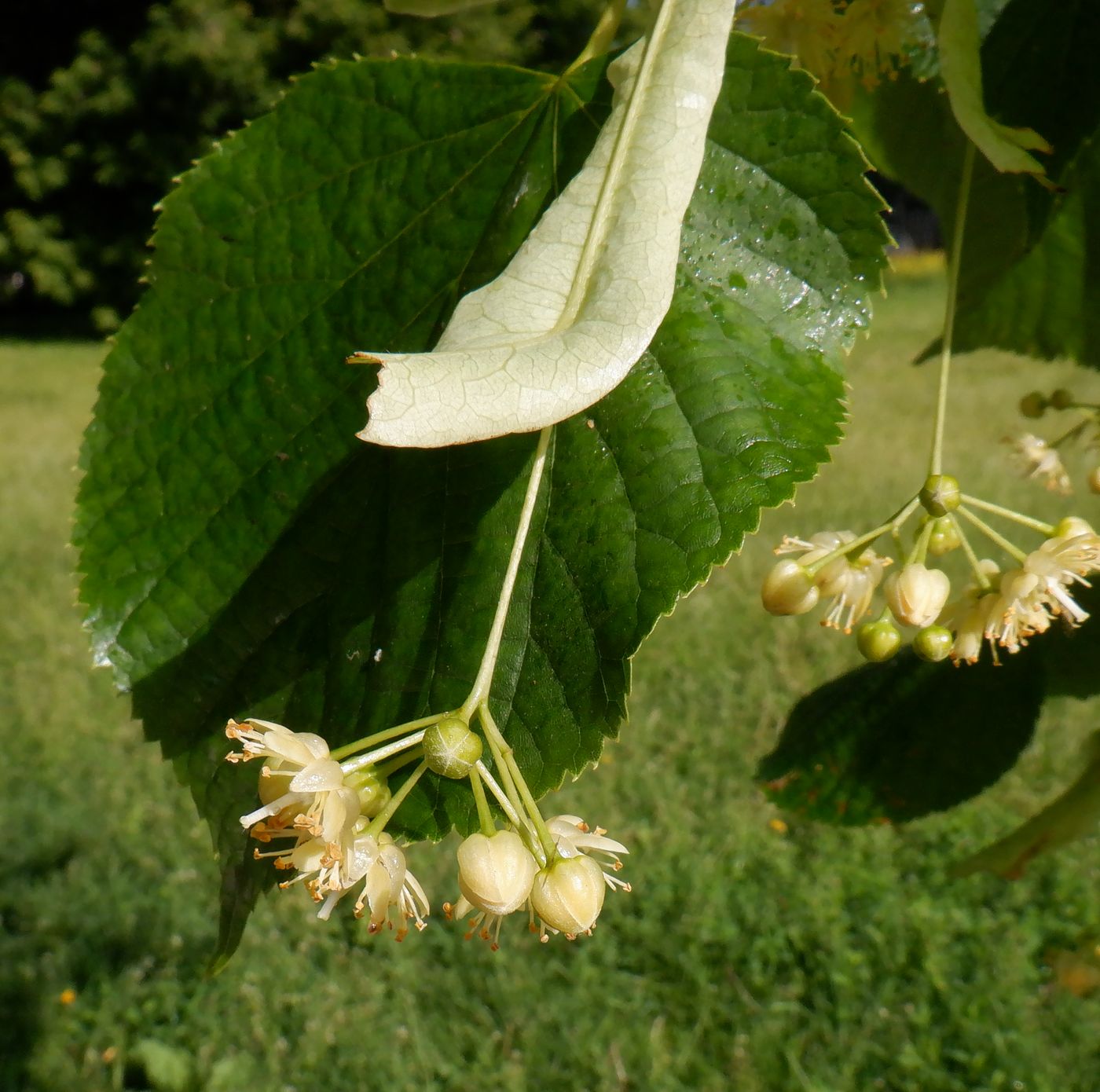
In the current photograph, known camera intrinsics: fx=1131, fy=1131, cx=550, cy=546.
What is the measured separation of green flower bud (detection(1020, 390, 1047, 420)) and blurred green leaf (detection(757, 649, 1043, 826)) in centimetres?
20

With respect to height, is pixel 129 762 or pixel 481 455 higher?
pixel 481 455

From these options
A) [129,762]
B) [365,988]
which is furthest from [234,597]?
[129,762]

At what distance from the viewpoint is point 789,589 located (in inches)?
25.0

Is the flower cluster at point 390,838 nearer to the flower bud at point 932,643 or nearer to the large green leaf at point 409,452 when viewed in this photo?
the large green leaf at point 409,452

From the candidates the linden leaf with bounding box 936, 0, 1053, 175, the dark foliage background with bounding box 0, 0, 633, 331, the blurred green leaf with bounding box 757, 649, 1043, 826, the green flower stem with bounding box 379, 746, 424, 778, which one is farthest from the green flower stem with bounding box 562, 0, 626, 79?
the dark foliage background with bounding box 0, 0, 633, 331

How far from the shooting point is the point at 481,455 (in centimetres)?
61

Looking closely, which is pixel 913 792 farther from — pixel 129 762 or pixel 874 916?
pixel 129 762

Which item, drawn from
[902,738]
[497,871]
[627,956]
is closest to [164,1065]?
[627,956]

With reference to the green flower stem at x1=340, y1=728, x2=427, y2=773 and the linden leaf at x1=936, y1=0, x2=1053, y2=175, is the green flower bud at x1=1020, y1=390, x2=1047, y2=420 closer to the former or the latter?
the linden leaf at x1=936, y1=0, x2=1053, y2=175

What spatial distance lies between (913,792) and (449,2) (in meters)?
0.71

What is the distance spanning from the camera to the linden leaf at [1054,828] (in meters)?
0.86

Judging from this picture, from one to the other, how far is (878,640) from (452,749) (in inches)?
12.4

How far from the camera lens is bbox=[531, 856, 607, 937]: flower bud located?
446 millimetres

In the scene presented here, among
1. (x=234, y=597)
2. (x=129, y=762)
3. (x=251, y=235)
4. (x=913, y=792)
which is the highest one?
(x=251, y=235)
